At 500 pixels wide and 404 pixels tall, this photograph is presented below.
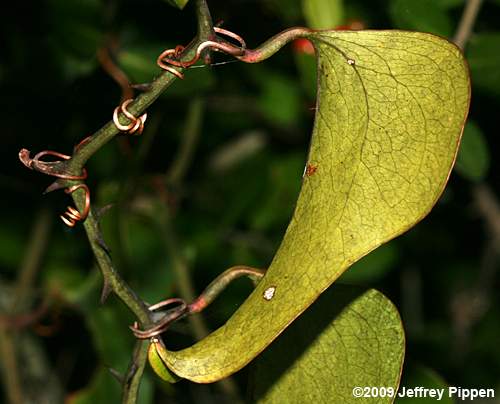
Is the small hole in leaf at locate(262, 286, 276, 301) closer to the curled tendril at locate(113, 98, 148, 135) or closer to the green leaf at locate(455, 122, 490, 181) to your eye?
the curled tendril at locate(113, 98, 148, 135)

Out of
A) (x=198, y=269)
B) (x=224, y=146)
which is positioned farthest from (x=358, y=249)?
(x=224, y=146)

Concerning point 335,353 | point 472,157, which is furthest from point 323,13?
point 335,353

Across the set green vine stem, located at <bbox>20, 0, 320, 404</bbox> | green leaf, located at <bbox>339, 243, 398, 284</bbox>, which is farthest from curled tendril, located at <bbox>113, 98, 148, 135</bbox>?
green leaf, located at <bbox>339, 243, 398, 284</bbox>

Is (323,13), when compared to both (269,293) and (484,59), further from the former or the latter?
(269,293)

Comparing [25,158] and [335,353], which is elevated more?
[25,158]

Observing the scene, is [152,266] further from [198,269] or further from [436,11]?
[436,11]

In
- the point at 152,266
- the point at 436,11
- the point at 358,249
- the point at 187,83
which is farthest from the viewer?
the point at 152,266

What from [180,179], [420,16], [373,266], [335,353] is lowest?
[373,266]
